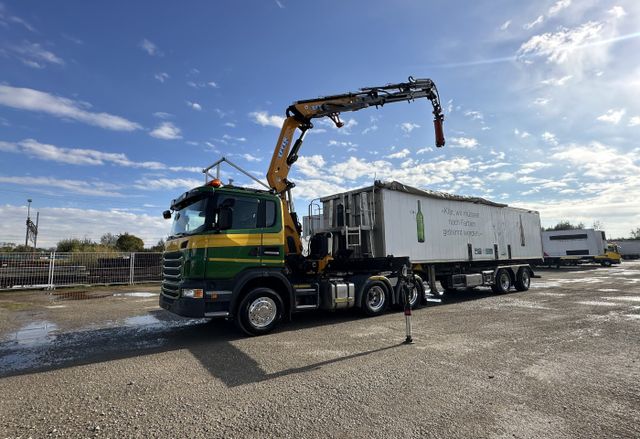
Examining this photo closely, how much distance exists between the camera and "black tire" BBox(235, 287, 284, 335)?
7441 millimetres

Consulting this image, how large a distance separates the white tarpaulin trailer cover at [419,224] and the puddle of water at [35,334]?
7.08 meters

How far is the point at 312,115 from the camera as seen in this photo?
33.4 feet

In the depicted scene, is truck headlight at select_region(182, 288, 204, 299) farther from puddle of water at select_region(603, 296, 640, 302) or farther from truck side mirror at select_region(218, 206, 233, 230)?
puddle of water at select_region(603, 296, 640, 302)

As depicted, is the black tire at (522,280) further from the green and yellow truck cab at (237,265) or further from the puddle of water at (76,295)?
the puddle of water at (76,295)

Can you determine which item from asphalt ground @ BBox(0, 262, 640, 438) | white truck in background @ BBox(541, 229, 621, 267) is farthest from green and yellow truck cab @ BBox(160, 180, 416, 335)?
white truck in background @ BBox(541, 229, 621, 267)

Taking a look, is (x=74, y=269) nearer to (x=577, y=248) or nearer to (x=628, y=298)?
(x=628, y=298)

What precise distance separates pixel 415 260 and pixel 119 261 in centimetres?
1659

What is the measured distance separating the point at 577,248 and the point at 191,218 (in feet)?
128

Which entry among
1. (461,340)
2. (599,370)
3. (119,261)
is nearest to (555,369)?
(599,370)

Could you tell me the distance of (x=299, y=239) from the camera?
30.4ft

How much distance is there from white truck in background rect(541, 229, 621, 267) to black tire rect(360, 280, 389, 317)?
30419 mm

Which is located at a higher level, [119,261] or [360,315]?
[119,261]

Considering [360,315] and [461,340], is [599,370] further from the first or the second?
[360,315]

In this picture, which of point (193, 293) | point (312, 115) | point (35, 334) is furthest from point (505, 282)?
point (35, 334)
